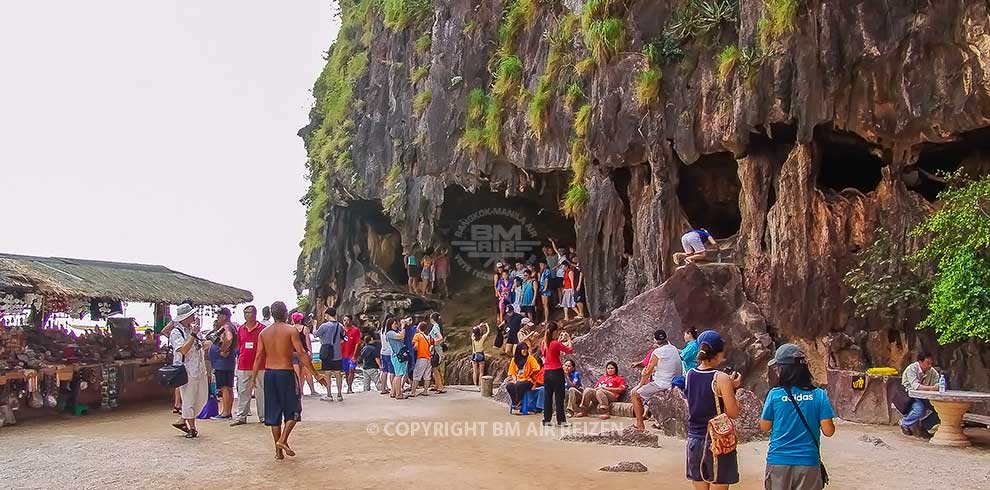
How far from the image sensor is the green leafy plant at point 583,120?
15.7 meters

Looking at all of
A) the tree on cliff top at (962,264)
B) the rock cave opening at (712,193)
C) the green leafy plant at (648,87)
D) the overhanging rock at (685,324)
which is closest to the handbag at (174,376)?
the overhanging rock at (685,324)

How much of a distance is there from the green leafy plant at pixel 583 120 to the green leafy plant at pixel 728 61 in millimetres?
2892

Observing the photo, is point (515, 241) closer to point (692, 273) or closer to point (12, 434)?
point (692, 273)

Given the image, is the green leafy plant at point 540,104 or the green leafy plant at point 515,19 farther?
the green leafy plant at point 515,19

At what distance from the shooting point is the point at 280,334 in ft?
25.7

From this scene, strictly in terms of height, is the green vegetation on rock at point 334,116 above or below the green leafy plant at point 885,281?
above

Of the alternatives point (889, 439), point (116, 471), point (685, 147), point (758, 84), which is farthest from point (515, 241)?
point (116, 471)

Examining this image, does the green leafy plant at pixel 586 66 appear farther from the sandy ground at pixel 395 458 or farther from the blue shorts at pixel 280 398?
the blue shorts at pixel 280 398

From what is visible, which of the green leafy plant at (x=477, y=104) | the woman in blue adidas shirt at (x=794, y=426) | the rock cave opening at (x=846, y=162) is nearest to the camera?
the woman in blue adidas shirt at (x=794, y=426)

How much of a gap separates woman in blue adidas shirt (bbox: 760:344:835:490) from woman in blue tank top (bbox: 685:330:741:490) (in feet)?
1.36

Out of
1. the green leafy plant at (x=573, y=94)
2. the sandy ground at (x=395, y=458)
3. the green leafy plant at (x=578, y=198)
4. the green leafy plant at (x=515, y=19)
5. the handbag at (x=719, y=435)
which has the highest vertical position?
the green leafy plant at (x=515, y=19)

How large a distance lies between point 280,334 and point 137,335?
8.58 meters

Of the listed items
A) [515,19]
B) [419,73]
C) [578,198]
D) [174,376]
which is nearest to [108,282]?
[174,376]

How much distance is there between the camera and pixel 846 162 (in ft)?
50.4
